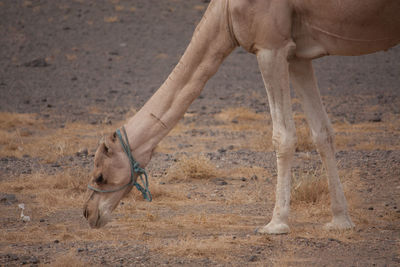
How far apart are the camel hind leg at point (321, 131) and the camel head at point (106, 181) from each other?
2203mm

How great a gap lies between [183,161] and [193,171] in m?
0.25

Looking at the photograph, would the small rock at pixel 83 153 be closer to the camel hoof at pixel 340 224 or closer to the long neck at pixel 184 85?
the long neck at pixel 184 85

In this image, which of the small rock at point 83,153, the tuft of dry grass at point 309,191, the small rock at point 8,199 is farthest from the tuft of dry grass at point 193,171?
the small rock at point 83,153

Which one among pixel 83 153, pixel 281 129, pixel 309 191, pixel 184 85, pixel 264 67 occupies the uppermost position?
pixel 264 67

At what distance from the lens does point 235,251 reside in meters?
6.01

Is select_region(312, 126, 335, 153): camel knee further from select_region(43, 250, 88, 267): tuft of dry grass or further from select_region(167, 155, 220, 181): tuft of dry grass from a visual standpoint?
select_region(167, 155, 220, 181): tuft of dry grass

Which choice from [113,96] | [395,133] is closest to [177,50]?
[113,96]

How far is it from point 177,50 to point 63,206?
2000 cm

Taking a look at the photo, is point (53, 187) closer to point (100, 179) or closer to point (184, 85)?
point (100, 179)

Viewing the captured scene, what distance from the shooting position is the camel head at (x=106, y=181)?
642 cm

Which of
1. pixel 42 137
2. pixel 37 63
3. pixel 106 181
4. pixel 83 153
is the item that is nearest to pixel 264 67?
pixel 106 181

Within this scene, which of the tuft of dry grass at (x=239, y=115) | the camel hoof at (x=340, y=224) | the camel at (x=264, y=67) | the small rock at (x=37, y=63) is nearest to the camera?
the camel at (x=264, y=67)

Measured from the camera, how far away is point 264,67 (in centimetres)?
637

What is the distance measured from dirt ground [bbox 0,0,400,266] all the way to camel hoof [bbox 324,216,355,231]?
94mm
